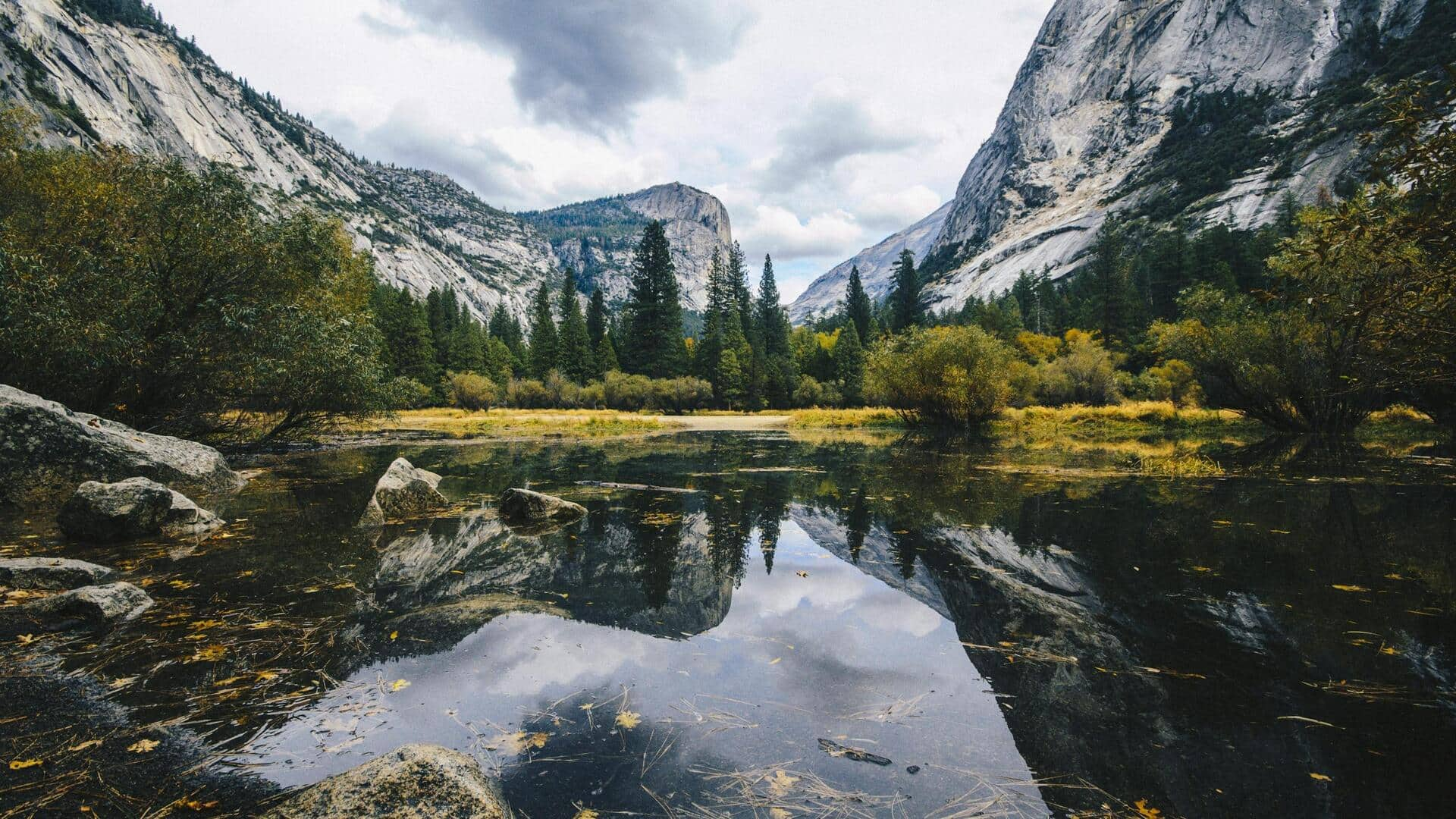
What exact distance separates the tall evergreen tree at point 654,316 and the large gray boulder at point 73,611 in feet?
206

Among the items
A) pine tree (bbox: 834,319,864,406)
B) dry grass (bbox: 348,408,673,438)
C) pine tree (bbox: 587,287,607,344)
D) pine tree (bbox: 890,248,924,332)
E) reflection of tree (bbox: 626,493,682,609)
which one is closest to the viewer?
reflection of tree (bbox: 626,493,682,609)

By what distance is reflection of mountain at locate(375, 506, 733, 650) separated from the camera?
20.7 feet

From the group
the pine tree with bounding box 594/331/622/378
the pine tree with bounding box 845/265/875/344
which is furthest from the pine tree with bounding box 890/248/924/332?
the pine tree with bounding box 594/331/622/378

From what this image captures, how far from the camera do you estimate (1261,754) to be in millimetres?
3520

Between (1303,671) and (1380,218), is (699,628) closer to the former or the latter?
(1303,671)

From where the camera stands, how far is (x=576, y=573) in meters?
7.64

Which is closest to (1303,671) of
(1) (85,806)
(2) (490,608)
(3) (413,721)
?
(3) (413,721)

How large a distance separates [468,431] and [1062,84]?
21759 cm

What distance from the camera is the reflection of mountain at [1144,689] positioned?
129 inches

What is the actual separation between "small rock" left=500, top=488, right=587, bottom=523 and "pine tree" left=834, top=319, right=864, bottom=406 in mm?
54990

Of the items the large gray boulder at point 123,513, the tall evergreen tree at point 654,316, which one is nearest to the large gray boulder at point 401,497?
the large gray boulder at point 123,513

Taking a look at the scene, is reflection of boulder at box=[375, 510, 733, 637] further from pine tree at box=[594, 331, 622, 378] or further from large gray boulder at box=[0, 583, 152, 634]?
pine tree at box=[594, 331, 622, 378]

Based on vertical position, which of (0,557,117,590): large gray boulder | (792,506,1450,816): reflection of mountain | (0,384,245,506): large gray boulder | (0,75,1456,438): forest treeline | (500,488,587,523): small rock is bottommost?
(792,506,1450,816): reflection of mountain

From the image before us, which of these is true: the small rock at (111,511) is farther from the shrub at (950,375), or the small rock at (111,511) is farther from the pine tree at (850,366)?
the pine tree at (850,366)
